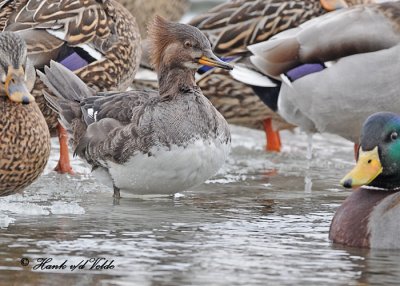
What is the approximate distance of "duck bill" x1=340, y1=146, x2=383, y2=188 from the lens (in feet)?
22.0

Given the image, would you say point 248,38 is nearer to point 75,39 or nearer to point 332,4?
point 332,4

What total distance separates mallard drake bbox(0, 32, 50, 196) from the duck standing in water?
0.62m

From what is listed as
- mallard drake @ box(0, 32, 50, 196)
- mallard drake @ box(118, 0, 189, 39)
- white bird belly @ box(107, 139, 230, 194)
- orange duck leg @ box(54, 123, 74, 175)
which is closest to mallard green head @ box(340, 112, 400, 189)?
white bird belly @ box(107, 139, 230, 194)

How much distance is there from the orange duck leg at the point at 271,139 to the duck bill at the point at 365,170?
4416mm

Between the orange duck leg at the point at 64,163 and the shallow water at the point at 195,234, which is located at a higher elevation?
the shallow water at the point at 195,234

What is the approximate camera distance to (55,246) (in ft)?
21.4

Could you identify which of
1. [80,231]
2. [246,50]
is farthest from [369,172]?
[246,50]

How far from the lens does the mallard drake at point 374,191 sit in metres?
6.64

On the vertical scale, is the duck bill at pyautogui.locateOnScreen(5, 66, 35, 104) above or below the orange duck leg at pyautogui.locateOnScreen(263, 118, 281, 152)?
above

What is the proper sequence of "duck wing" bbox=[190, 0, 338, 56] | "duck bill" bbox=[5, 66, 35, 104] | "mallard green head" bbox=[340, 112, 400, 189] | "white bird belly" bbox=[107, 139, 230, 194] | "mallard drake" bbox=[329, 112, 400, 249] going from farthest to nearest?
"duck wing" bbox=[190, 0, 338, 56] → "white bird belly" bbox=[107, 139, 230, 194] → "duck bill" bbox=[5, 66, 35, 104] → "mallard green head" bbox=[340, 112, 400, 189] → "mallard drake" bbox=[329, 112, 400, 249]

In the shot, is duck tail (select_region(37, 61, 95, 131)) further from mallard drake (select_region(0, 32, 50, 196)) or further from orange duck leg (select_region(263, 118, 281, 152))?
orange duck leg (select_region(263, 118, 281, 152))

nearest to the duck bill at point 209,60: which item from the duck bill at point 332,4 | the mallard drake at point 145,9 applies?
the duck bill at point 332,4

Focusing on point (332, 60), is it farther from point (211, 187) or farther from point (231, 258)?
point (231, 258)

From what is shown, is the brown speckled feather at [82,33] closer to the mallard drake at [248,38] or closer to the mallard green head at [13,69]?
the mallard drake at [248,38]
